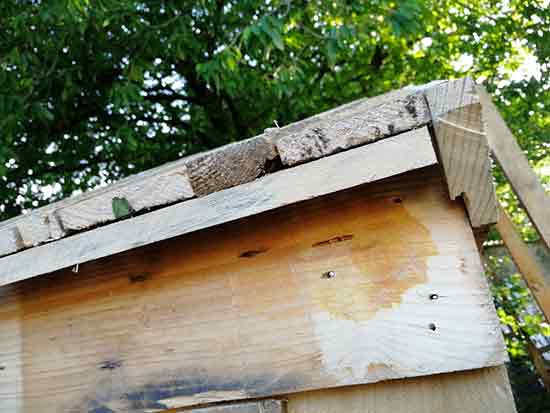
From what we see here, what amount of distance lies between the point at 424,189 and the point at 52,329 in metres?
0.94

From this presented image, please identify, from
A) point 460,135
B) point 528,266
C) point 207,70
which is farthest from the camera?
point 207,70

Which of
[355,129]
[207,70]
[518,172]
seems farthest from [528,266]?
→ [207,70]

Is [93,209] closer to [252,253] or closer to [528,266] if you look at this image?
[252,253]

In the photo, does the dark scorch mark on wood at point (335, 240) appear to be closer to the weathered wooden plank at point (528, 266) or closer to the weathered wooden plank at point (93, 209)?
the weathered wooden plank at point (93, 209)

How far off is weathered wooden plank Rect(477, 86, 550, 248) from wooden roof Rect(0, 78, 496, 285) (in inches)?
43.1

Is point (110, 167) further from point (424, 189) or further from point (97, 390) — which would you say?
point (424, 189)

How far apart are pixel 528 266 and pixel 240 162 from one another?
1662 millimetres

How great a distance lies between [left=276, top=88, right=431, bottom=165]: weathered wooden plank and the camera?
82 centimetres

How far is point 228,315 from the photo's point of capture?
44.0 inches

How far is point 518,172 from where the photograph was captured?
1.99m

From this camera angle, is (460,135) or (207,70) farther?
(207,70)

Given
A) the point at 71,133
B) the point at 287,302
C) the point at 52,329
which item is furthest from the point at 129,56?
the point at 287,302

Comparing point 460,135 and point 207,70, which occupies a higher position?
point 207,70

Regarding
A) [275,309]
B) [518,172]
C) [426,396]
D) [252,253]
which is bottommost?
[426,396]
